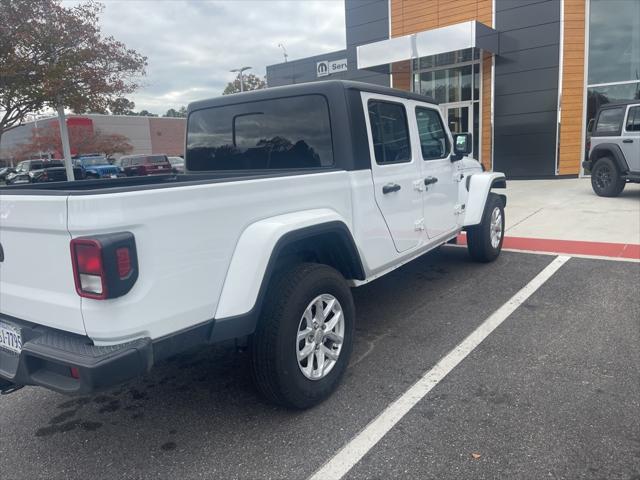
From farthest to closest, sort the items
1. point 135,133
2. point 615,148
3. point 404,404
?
point 135,133 < point 615,148 < point 404,404

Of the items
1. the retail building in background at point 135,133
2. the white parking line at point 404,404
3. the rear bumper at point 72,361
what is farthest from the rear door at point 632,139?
the retail building in background at point 135,133

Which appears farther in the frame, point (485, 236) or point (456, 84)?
point (456, 84)

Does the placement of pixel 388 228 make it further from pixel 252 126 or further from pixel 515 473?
pixel 515 473

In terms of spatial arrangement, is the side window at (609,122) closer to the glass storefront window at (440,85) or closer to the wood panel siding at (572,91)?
the wood panel siding at (572,91)

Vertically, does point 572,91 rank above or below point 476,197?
above

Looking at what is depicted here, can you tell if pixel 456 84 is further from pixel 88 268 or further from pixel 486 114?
pixel 88 268

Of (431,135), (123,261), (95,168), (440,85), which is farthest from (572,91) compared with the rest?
(95,168)

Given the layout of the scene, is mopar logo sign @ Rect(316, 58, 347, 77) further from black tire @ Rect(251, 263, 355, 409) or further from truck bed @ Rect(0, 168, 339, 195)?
black tire @ Rect(251, 263, 355, 409)

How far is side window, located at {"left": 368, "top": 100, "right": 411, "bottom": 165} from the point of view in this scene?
12.8 ft

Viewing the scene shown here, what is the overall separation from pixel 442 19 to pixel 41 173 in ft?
62.1

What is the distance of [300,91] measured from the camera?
3.75 m

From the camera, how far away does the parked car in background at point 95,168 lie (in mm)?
27609

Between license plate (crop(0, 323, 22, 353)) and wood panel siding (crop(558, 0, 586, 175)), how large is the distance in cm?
1614

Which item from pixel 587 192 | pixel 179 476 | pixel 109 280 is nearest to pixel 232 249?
pixel 109 280
